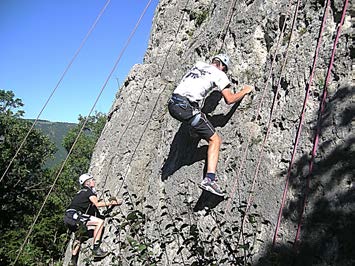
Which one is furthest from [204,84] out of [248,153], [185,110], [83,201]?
[83,201]

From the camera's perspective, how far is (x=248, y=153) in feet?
14.4

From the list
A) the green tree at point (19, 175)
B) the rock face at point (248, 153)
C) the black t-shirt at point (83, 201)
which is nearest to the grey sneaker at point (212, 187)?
the rock face at point (248, 153)

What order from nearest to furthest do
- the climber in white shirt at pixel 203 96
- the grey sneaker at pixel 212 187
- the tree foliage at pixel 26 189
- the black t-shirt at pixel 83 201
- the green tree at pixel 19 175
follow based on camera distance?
the grey sneaker at pixel 212 187, the climber in white shirt at pixel 203 96, the black t-shirt at pixel 83 201, the tree foliage at pixel 26 189, the green tree at pixel 19 175

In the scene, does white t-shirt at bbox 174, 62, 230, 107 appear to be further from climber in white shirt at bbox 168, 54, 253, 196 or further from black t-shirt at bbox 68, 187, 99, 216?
black t-shirt at bbox 68, 187, 99, 216

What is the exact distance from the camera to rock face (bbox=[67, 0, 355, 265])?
3.24m

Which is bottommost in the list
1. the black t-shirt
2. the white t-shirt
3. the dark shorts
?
the black t-shirt

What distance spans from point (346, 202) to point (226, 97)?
2143 millimetres

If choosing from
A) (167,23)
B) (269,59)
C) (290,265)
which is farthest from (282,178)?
(167,23)

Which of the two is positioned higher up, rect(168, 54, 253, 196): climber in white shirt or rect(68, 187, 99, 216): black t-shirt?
rect(168, 54, 253, 196): climber in white shirt

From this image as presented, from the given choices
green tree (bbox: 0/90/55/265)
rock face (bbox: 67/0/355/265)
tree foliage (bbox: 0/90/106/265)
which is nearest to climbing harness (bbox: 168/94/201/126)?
rock face (bbox: 67/0/355/265)

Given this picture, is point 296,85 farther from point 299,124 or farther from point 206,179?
point 206,179

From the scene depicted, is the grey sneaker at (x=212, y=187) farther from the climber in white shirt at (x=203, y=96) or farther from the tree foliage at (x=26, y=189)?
the tree foliage at (x=26, y=189)

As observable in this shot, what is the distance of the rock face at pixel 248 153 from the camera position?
10.6 ft

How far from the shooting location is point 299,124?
394 centimetres
